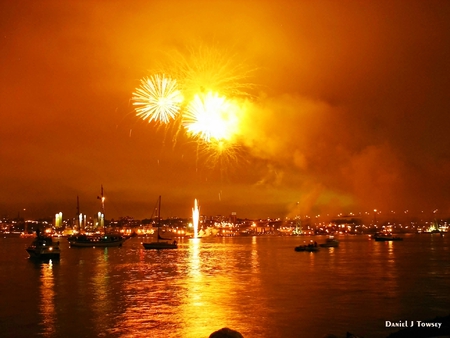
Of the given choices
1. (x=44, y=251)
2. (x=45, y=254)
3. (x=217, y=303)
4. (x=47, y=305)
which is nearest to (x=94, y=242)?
(x=44, y=251)

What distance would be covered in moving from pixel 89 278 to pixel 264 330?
2002cm

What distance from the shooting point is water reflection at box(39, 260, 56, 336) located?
1756cm

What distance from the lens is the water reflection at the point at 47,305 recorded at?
57.6 feet

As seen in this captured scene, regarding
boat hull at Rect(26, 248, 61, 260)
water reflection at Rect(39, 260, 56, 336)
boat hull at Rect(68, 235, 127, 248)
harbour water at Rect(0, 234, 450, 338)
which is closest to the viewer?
harbour water at Rect(0, 234, 450, 338)

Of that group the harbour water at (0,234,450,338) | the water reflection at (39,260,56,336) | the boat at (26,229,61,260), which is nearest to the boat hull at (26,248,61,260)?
the boat at (26,229,61,260)

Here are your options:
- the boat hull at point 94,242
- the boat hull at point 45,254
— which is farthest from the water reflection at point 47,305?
the boat hull at point 94,242

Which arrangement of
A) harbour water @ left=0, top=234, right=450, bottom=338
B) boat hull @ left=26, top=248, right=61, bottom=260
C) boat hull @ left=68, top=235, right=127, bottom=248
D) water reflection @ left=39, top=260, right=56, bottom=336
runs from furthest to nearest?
boat hull @ left=68, top=235, right=127, bottom=248
boat hull @ left=26, top=248, right=61, bottom=260
water reflection @ left=39, top=260, right=56, bottom=336
harbour water @ left=0, top=234, right=450, bottom=338

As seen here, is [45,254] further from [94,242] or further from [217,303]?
[94,242]

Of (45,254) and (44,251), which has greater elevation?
(44,251)

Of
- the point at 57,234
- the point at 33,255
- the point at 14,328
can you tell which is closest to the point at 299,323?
the point at 14,328

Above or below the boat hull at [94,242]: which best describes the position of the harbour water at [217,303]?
above

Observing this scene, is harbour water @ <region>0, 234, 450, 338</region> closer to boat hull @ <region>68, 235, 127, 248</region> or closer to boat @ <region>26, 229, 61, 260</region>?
boat @ <region>26, 229, 61, 260</region>

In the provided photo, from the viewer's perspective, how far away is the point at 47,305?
72.4ft

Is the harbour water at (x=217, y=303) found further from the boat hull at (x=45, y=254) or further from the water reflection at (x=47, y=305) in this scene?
the boat hull at (x=45, y=254)
